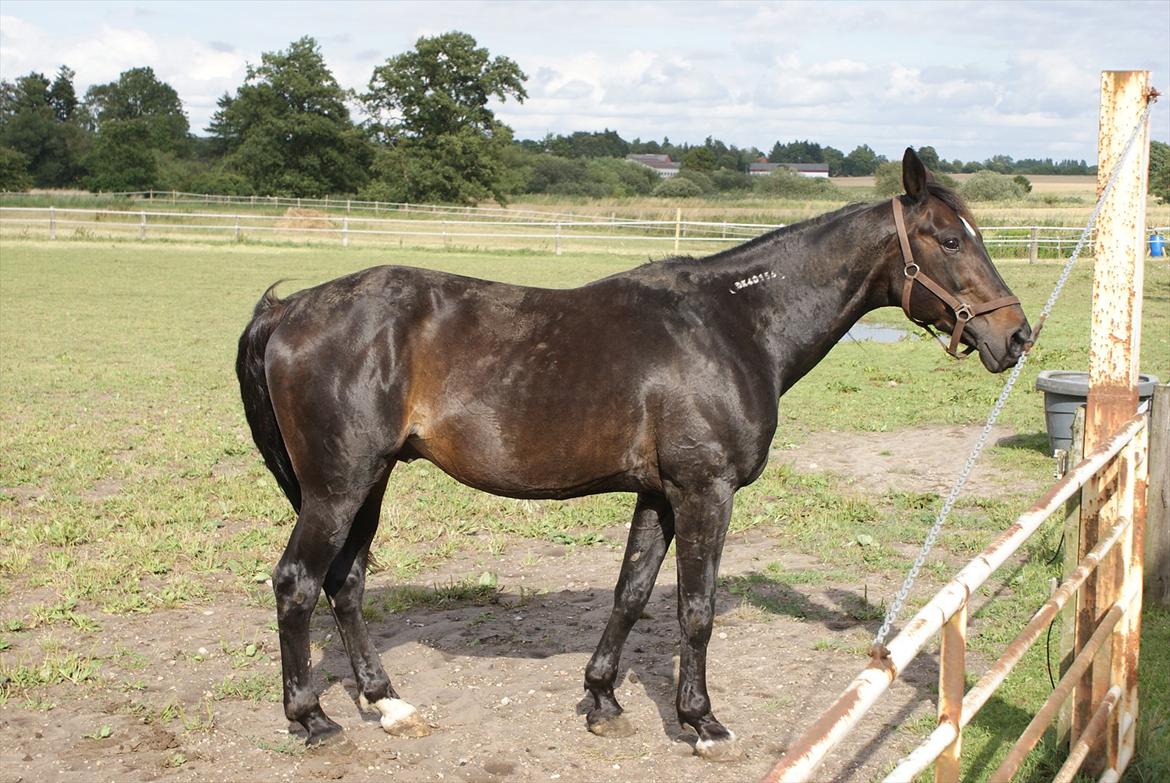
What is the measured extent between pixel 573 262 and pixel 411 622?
2389cm

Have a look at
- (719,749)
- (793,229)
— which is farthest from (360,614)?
(793,229)

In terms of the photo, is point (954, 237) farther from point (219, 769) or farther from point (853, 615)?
point (219, 769)

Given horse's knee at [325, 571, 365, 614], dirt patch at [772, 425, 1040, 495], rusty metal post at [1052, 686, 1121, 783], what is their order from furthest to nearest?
dirt patch at [772, 425, 1040, 495]
horse's knee at [325, 571, 365, 614]
rusty metal post at [1052, 686, 1121, 783]

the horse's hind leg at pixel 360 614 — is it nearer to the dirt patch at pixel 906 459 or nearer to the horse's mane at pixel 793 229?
the horse's mane at pixel 793 229

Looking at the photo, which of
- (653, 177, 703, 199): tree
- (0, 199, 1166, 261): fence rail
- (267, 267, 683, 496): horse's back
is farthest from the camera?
(653, 177, 703, 199): tree

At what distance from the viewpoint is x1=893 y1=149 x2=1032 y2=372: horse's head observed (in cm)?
412

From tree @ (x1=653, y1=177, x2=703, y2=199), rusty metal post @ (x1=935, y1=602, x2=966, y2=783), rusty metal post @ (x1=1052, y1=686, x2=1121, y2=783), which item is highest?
tree @ (x1=653, y1=177, x2=703, y2=199)

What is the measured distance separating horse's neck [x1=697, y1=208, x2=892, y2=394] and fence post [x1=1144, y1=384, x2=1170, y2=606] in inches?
78.5

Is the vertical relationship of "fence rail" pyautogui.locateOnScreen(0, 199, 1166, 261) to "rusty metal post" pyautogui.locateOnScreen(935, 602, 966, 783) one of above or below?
above

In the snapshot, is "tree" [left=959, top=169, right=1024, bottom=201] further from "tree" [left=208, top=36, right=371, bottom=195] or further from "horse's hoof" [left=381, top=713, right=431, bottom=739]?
"horse's hoof" [left=381, top=713, right=431, bottom=739]

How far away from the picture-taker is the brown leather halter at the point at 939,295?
414 centimetres

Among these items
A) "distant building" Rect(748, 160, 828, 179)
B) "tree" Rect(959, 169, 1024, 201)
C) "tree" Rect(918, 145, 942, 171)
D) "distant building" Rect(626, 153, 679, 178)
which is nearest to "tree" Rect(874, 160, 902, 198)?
"tree" Rect(918, 145, 942, 171)

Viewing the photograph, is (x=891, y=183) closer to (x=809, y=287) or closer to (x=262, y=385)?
(x=809, y=287)

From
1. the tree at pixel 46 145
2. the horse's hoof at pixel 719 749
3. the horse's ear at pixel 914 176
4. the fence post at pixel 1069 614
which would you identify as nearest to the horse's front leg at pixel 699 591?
the horse's hoof at pixel 719 749
